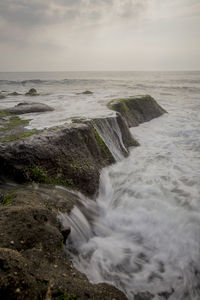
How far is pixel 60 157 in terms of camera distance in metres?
4.21

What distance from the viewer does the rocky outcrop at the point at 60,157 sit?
11.9 ft

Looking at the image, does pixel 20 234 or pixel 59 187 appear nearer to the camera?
pixel 20 234

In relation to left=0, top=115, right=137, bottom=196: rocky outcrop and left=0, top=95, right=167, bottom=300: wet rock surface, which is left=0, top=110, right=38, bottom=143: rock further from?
left=0, top=115, right=137, bottom=196: rocky outcrop

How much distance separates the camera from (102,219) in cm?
386

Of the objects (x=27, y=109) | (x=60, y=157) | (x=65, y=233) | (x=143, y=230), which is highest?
(x=27, y=109)

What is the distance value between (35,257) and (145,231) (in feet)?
7.28

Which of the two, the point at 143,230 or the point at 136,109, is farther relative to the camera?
the point at 136,109

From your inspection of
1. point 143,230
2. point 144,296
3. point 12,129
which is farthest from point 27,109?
point 144,296

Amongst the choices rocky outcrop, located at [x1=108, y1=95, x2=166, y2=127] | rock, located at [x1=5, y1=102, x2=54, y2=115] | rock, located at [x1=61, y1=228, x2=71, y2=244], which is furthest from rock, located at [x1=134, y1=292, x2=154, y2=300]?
rock, located at [x1=5, y1=102, x2=54, y2=115]

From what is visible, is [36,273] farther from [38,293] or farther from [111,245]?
[111,245]

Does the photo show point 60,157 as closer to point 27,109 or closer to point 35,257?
point 35,257

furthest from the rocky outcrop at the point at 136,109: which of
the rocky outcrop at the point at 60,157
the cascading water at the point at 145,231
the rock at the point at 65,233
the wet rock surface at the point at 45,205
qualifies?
the rock at the point at 65,233

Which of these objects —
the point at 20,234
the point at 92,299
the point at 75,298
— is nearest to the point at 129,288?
the point at 92,299

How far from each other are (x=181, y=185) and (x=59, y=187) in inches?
122
